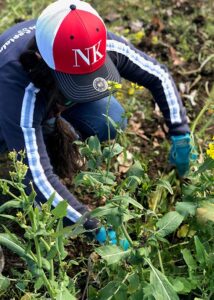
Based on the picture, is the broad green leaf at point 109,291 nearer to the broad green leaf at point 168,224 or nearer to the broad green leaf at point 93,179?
the broad green leaf at point 168,224

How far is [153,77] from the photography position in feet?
7.48

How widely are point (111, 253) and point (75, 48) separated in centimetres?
70

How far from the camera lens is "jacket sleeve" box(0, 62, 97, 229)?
6.43 feet

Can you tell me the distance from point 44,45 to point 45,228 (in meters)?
0.73

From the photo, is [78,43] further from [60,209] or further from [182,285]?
[182,285]

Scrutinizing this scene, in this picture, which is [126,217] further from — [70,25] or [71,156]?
[71,156]

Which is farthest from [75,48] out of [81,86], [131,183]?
[131,183]

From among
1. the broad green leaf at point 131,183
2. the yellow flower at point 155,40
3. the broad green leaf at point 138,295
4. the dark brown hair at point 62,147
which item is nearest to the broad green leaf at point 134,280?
the broad green leaf at point 138,295

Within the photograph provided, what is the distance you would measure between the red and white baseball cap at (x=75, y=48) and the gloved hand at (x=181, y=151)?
1.69ft

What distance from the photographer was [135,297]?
158 centimetres

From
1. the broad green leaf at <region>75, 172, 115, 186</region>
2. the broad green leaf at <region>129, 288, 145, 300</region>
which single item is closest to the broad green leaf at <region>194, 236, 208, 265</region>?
the broad green leaf at <region>129, 288, 145, 300</region>

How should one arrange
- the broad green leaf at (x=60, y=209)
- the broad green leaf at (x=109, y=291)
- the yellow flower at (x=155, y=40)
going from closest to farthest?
1. the broad green leaf at (x=60, y=209)
2. the broad green leaf at (x=109, y=291)
3. the yellow flower at (x=155, y=40)

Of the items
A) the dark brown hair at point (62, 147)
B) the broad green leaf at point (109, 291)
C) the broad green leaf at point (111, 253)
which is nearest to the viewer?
the broad green leaf at point (111, 253)

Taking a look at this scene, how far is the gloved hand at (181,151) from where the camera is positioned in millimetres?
2275
